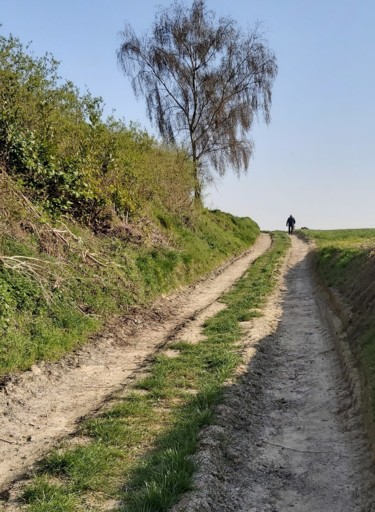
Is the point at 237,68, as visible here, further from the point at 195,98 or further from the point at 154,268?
the point at 154,268

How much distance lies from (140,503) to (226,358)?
3.92 m

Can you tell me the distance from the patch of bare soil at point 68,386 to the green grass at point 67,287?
0.34 m

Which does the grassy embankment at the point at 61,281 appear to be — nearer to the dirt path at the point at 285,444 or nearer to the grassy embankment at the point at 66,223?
the grassy embankment at the point at 66,223

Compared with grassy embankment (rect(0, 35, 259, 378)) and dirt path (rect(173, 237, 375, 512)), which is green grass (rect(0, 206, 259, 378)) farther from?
dirt path (rect(173, 237, 375, 512))

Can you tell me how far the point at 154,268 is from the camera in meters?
13.6

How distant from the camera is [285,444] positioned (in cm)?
498

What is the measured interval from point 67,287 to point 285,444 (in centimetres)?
573

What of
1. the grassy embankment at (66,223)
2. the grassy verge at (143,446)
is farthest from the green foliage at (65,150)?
the grassy verge at (143,446)

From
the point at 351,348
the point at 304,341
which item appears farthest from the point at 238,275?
the point at 351,348

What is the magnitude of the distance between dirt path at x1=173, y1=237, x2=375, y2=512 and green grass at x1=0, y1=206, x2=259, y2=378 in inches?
125

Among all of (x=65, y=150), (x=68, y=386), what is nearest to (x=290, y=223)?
(x=65, y=150)

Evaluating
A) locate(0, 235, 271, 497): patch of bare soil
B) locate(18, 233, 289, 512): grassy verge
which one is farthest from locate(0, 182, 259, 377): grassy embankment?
locate(18, 233, 289, 512): grassy verge

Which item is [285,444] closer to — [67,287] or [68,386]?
[68,386]

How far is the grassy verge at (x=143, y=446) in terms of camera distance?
3.81 meters
